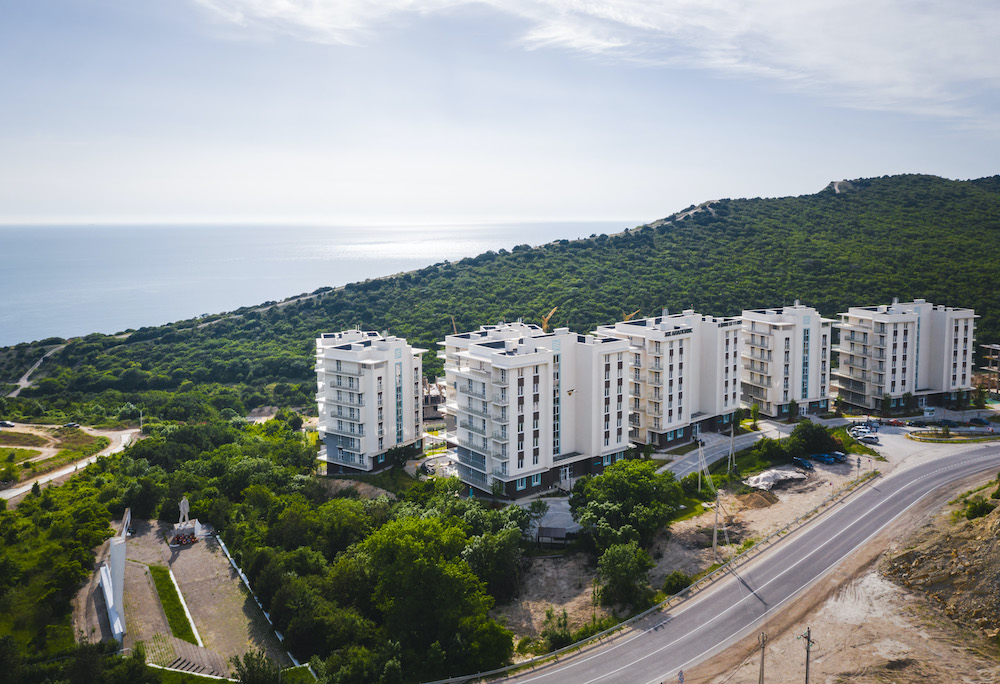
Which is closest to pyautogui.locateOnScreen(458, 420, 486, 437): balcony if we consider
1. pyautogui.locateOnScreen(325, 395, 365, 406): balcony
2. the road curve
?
pyautogui.locateOnScreen(325, 395, 365, 406): balcony

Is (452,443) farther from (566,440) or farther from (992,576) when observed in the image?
(992,576)

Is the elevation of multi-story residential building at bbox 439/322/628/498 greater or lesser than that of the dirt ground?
greater

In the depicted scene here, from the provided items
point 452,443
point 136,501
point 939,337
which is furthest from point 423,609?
point 939,337

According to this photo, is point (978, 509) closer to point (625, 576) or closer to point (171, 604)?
point (625, 576)

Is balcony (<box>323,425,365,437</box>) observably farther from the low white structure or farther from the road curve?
the low white structure

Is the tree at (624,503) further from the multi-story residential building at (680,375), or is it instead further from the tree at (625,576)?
the multi-story residential building at (680,375)

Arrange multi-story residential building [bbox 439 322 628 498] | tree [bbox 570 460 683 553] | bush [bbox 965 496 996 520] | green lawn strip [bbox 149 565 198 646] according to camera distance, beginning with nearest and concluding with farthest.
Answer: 1. green lawn strip [bbox 149 565 198 646]
2. bush [bbox 965 496 996 520]
3. tree [bbox 570 460 683 553]
4. multi-story residential building [bbox 439 322 628 498]

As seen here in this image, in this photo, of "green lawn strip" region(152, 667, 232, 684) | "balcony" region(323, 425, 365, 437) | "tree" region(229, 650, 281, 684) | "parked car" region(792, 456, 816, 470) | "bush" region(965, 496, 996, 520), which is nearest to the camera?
"tree" region(229, 650, 281, 684)
